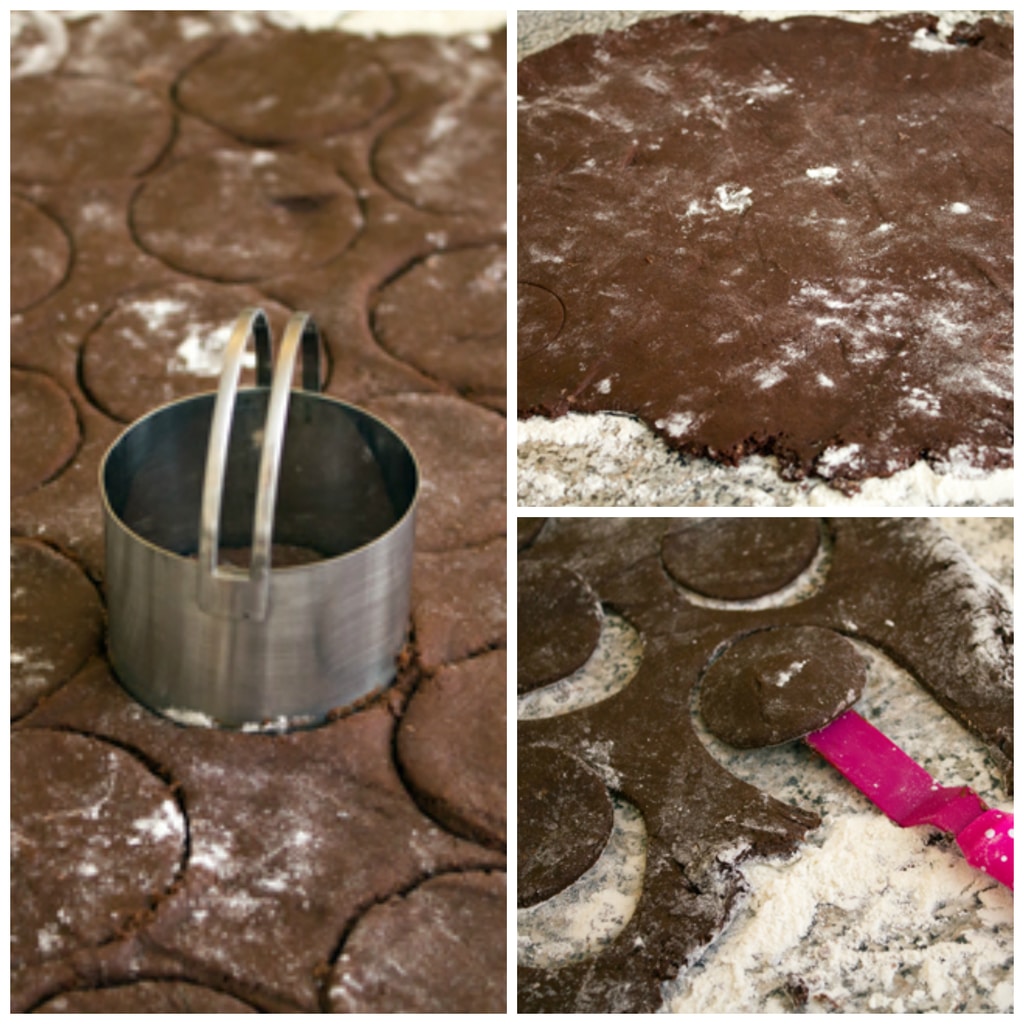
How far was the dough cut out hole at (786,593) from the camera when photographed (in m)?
1.68

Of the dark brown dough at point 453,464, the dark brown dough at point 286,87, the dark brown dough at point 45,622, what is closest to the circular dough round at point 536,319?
the dark brown dough at point 453,464

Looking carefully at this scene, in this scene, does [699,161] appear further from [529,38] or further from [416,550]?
[416,550]

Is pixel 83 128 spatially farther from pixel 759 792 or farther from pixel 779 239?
pixel 759 792

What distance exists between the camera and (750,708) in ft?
4.97

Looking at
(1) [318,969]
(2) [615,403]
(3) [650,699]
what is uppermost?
(2) [615,403]

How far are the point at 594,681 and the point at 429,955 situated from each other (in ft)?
1.21

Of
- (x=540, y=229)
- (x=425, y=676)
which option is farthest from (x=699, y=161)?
(x=425, y=676)

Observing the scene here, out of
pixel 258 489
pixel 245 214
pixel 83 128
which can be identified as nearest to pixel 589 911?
pixel 258 489

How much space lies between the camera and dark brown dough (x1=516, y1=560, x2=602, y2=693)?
1607 mm

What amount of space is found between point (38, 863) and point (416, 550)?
2.08 feet

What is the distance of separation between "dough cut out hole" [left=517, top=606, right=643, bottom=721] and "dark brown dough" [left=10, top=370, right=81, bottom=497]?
30.1 inches

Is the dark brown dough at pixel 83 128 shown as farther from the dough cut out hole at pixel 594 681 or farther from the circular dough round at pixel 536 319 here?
the dough cut out hole at pixel 594 681

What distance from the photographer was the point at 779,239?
1654 mm

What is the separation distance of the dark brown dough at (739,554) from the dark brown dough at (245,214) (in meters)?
0.89
